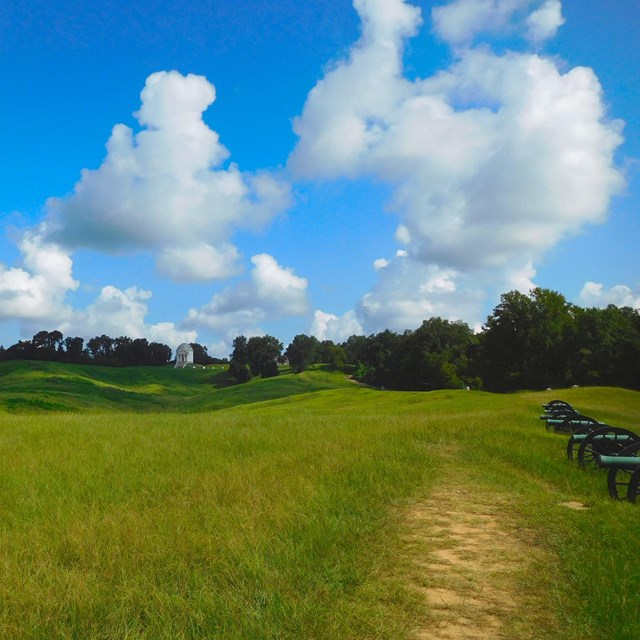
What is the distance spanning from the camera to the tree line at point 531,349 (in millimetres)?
67125

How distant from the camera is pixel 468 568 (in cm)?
627

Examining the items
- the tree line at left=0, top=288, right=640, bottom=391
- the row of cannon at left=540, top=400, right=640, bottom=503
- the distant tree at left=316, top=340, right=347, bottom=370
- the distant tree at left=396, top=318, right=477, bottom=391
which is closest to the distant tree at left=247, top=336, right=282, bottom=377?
the distant tree at left=316, top=340, right=347, bottom=370

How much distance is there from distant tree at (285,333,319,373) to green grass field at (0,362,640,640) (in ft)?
480

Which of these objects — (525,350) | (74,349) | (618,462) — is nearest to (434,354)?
(525,350)

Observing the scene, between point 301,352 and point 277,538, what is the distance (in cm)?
15483

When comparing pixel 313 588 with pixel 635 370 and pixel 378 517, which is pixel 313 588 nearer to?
pixel 378 517

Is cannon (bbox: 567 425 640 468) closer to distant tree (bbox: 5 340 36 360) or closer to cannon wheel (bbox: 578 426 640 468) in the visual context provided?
cannon wheel (bbox: 578 426 640 468)

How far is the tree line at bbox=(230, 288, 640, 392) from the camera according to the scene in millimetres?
67125

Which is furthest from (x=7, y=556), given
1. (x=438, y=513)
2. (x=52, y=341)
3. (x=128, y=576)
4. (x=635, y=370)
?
(x=52, y=341)

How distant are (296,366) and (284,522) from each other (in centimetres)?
15685

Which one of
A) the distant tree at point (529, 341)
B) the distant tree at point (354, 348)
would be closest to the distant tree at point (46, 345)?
the distant tree at point (354, 348)

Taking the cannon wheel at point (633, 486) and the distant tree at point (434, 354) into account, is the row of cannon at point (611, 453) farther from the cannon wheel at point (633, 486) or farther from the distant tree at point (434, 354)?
the distant tree at point (434, 354)

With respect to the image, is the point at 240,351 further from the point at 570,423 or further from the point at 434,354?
the point at 570,423

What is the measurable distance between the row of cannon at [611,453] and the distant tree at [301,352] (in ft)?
466
